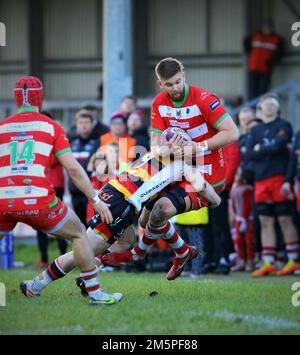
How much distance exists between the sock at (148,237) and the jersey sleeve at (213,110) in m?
1.23

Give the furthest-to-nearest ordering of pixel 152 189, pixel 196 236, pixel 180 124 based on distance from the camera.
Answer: pixel 196 236 < pixel 180 124 < pixel 152 189

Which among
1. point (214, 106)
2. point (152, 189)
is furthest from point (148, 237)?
point (214, 106)

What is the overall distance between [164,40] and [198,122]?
15473 mm

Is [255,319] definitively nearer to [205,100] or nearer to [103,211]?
[103,211]

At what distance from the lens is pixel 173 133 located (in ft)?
29.6

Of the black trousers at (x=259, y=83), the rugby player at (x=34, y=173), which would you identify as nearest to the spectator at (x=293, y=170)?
the rugby player at (x=34, y=173)

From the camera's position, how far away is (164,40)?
79.7 ft

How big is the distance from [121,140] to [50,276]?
17.3 ft

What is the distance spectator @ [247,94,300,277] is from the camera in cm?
1317

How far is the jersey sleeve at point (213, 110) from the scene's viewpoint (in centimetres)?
898

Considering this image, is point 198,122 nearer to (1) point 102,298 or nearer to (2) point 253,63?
(1) point 102,298

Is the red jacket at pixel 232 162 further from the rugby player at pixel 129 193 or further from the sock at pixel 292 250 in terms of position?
the rugby player at pixel 129 193

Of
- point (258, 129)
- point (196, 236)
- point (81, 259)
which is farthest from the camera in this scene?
point (258, 129)
